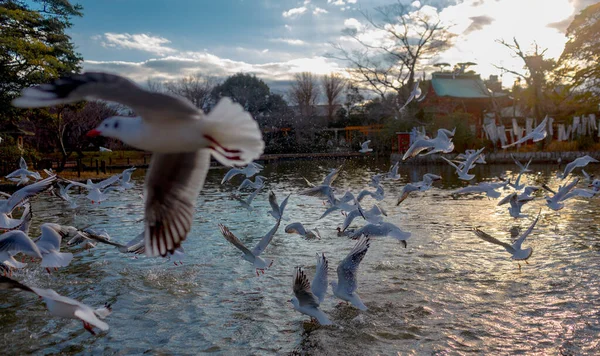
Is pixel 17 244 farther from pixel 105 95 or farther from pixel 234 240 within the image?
pixel 105 95

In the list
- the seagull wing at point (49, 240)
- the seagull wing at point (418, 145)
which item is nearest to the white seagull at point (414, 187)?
the seagull wing at point (418, 145)

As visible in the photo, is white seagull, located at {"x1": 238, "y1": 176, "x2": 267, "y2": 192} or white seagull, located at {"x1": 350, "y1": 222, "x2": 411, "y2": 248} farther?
white seagull, located at {"x1": 238, "y1": 176, "x2": 267, "y2": 192}

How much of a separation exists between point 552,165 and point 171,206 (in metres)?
24.1

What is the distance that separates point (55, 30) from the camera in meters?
21.9

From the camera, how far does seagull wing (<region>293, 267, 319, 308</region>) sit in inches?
180

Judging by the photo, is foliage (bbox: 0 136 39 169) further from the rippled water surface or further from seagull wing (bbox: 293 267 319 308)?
seagull wing (bbox: 293 267 319 308)

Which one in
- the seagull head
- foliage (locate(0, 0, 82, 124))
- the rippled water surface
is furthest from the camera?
foliage (locate(0, 0, 82, 124))

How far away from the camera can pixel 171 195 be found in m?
3.22

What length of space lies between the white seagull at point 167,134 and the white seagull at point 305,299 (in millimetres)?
1677

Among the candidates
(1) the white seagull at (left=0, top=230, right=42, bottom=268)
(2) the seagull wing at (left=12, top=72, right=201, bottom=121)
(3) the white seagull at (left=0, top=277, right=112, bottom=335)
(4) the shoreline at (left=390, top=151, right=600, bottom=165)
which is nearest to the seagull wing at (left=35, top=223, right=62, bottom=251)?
(1) the white seagull at (left=0, top=230, right=42, bottom=268)

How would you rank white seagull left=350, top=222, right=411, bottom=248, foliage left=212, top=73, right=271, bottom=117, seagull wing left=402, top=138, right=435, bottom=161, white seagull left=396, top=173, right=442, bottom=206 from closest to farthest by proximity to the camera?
white seagull left=350, top=222, right=411, bottom=248
seagull wing left=402, top=138, right=435, bottom=161
white seagull left=396, top=173, right=442, bottom=206
foliage left=212, top=73, right=271, bottom=117

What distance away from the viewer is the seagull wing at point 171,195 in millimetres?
3080

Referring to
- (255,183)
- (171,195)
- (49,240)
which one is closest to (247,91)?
(255,183)

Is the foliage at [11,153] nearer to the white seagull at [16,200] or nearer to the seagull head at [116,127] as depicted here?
the white seagull at [16,200]
